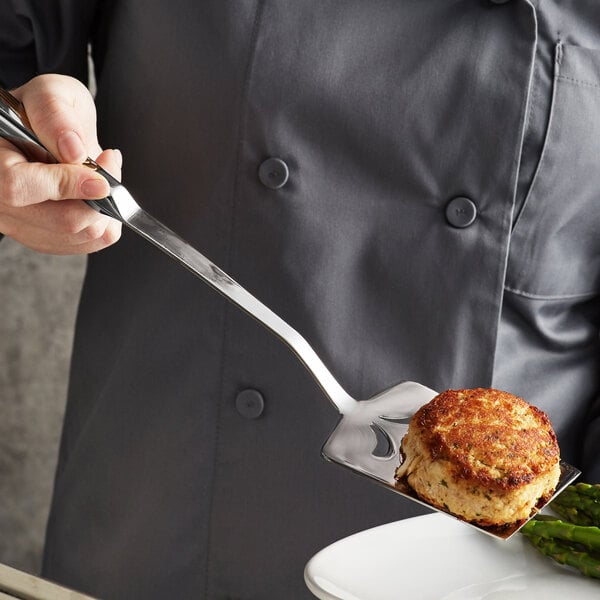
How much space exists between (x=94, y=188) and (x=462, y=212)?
0.49 meters

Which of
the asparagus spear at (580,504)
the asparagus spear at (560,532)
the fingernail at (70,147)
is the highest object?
the fingernail at (70,147)

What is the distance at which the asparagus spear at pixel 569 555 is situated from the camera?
0.98m

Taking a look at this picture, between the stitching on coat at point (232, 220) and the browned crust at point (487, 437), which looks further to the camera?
the stitching on coat at point (232, 220)

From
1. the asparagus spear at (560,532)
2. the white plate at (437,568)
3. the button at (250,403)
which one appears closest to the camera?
the white plate at (437,568)

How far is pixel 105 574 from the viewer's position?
4.50ft

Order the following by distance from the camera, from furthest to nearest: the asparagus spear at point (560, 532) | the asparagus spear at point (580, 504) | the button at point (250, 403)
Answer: the button at point (250, 403)
the asparagus spear at point (580, 504)
the asparagus spear at point (560, 532)

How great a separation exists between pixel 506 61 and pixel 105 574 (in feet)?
3.00

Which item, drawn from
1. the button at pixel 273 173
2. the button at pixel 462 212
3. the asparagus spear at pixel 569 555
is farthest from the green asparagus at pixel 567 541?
the button at pixel 273 173

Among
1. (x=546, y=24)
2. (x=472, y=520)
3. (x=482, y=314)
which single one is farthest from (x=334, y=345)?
(x=546, y=24)

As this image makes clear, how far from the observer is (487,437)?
0.97m

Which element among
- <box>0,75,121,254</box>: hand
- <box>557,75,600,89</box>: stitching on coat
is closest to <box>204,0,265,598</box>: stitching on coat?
<box>0,75,121,254</box>: hand

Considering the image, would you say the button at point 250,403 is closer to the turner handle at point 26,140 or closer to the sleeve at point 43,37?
the turner handle at point 26,140

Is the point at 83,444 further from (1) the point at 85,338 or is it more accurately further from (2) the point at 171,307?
(2) the point at 171,307

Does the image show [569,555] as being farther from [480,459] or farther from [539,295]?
[539,295]
